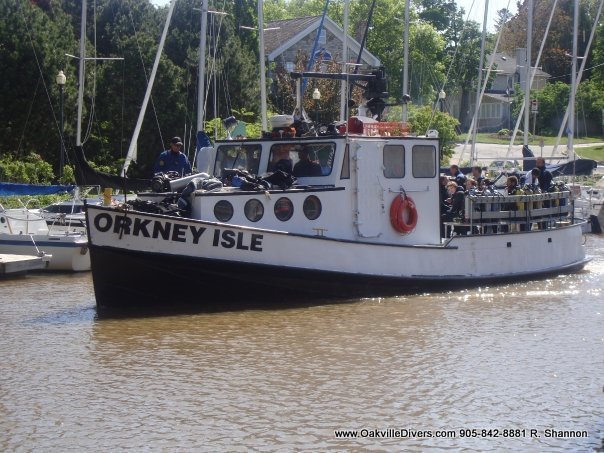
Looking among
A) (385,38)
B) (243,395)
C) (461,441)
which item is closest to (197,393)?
(243,395)

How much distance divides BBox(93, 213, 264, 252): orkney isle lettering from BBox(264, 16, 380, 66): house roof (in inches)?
1301

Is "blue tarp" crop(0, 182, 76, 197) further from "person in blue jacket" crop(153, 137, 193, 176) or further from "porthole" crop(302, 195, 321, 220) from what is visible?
"porthole" crop(302, 195, 321, 220)

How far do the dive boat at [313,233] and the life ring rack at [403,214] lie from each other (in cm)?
2

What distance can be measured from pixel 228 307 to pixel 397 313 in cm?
263

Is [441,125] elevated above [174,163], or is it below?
above

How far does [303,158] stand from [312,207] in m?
1.00

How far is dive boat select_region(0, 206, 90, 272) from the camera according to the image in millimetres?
20688

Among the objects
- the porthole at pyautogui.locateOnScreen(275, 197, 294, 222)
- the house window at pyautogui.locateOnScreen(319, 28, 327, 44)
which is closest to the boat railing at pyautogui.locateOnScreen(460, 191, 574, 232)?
the porthole at pyautogui.locateOnScreen(275, 197, 294, 222)

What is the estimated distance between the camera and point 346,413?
34.2 ft

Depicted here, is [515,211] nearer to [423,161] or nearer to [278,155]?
[423,161]

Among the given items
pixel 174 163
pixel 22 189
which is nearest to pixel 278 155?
pixel 174 163

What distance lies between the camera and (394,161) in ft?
57.7

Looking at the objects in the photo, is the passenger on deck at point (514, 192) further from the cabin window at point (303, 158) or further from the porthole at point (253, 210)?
the porthole at point (253, 210)

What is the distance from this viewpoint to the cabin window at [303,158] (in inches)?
667
